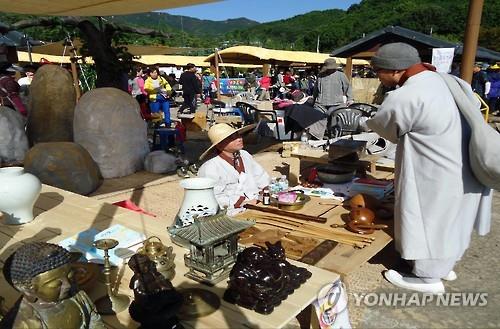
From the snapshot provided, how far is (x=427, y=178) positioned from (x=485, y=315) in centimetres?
101

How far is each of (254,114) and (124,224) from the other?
7.17 metres

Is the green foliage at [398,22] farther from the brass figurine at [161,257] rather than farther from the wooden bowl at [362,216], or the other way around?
the brass figurine at [161,257]

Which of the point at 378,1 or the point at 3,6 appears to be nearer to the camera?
the point at 3,6

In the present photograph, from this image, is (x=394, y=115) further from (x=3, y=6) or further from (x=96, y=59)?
(x=96, y=59)

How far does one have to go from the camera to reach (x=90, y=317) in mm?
1436

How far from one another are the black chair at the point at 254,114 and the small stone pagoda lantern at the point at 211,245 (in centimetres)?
712

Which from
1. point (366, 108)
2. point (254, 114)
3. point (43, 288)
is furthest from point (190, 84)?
point (43, 288)

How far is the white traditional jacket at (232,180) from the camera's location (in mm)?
3150

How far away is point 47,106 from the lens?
6.81 metres

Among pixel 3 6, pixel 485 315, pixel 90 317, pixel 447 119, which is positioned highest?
pixel 3 6

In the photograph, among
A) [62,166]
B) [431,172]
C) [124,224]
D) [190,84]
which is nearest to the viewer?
[431,172]

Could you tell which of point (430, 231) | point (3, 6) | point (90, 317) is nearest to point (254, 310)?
point (90, 317)

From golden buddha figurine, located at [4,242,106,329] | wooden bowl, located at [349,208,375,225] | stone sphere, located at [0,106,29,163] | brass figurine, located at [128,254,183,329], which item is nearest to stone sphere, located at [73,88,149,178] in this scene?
stone sphere, located at [0,106,29,163]

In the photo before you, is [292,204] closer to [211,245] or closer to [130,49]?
[211,245]
